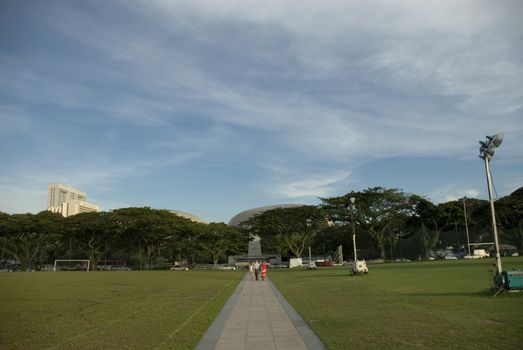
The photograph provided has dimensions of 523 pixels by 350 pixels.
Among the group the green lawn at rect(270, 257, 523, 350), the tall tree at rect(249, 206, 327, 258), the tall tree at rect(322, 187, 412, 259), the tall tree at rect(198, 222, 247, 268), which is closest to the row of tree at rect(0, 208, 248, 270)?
the tall tree at rect(198, 222, 247, 268)

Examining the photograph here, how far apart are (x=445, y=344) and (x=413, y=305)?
5.75 metres

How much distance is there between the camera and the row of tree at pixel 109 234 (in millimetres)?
66500

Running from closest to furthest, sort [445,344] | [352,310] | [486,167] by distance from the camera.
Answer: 1. [445,344]
2. [352,310]
3. [486,167]

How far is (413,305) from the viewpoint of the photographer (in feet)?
43.4

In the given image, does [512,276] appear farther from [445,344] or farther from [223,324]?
[223,324]

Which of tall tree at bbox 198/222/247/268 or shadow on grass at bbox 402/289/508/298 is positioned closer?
shadow on grass at bbox 402/289/508/298

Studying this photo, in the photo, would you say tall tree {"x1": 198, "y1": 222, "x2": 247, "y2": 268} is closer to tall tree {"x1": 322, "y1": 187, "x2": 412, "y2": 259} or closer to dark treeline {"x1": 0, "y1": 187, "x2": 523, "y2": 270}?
dark treeline {"x1": 0, "y1": 187, "x2": 523, "y2": 270}

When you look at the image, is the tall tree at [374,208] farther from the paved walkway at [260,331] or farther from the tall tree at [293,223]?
the paved walkway at [260,331]

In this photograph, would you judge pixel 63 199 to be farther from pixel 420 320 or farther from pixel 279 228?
pixel 420 320

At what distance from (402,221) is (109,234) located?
4727 cm

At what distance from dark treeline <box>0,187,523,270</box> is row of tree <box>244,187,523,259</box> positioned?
0.46 ft

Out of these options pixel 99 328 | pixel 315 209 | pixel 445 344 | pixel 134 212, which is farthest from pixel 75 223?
pixel 445 344

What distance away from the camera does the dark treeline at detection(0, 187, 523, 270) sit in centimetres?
6700

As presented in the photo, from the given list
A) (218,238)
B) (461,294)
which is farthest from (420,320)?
(218,238)
